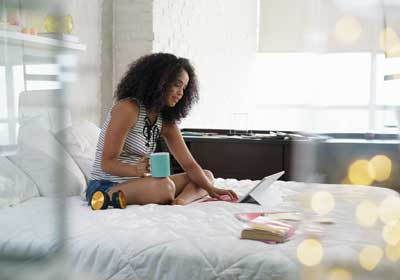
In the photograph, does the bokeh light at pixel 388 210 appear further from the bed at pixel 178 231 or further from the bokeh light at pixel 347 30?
the bokeh light at pixel 347 30

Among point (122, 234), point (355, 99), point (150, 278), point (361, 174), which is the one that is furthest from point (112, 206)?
point (355, 99)

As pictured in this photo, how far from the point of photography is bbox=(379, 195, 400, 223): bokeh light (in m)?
0.68

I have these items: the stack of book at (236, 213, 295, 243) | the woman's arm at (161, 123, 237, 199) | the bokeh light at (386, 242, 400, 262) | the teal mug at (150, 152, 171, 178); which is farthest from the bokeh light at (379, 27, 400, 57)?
the woman's arm at (161, 123, 237, 199)

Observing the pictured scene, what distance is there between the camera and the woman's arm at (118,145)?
150cm

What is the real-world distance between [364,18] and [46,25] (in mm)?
283

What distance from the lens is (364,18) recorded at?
1.26 ft

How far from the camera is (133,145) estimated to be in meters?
1.62

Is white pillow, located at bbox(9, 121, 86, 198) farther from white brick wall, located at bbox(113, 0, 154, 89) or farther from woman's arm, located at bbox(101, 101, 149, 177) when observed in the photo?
white brick wall, located at bbox(113, 0, 154, 89)

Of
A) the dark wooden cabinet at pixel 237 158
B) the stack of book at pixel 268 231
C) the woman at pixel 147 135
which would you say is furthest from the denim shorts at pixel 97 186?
the dark wooden cabinet at pixel 237 158

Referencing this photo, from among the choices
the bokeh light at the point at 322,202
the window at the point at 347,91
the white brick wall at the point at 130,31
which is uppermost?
the white brick wall at the point at 130,31

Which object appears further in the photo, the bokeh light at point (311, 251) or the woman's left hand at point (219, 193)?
the woman's left hand at point (219, 193)

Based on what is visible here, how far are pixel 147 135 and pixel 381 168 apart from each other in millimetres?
1169

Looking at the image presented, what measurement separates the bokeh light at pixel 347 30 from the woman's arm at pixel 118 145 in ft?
3.83

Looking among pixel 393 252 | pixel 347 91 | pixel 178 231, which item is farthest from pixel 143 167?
pixel 347 91
